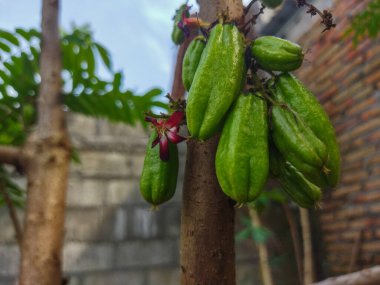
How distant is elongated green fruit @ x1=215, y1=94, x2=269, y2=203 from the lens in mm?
700

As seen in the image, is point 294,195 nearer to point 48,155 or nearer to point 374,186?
point 48,155

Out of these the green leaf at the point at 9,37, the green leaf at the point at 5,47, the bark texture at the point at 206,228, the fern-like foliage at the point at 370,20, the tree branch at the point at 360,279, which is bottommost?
the tree branch at the point at 360,279

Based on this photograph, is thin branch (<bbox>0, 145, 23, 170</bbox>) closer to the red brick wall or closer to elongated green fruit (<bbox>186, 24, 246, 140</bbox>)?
elongated green fruit (<bbox>186, 24, 246, 140</bbox>)

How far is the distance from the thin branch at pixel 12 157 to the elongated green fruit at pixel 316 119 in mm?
540

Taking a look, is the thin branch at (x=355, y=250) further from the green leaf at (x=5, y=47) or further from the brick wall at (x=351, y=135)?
the green leaf at (x=5, y=47)

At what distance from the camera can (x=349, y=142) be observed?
3168mm

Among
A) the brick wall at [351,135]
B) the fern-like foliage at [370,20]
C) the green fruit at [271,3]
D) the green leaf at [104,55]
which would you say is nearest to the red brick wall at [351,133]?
the brick wall at [351,135]

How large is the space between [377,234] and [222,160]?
8.15 feet

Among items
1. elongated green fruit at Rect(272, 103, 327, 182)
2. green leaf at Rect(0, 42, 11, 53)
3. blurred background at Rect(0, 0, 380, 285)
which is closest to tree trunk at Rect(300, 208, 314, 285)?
blurred background at Rect(0, 0, 380, 285)

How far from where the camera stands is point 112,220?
124 inches

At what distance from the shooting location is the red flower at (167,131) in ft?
2.65

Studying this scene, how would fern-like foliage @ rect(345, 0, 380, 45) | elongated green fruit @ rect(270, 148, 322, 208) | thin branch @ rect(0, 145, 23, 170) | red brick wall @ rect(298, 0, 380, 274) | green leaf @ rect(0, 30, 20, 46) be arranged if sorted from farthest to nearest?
red brick wall @ rect(298, 0, 380, 274), fern-like foliage @ rect(345, 0, 380, 45), green leaf @ rect(0, 30, 20, 46), thin branch @ rect(0, 145, 23, 170), elongated green fruit @ rect(270, 148, 322, 208)

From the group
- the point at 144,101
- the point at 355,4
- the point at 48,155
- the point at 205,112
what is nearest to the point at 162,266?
the point at 144,101

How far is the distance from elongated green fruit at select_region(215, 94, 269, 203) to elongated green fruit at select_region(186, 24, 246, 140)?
3 cm
